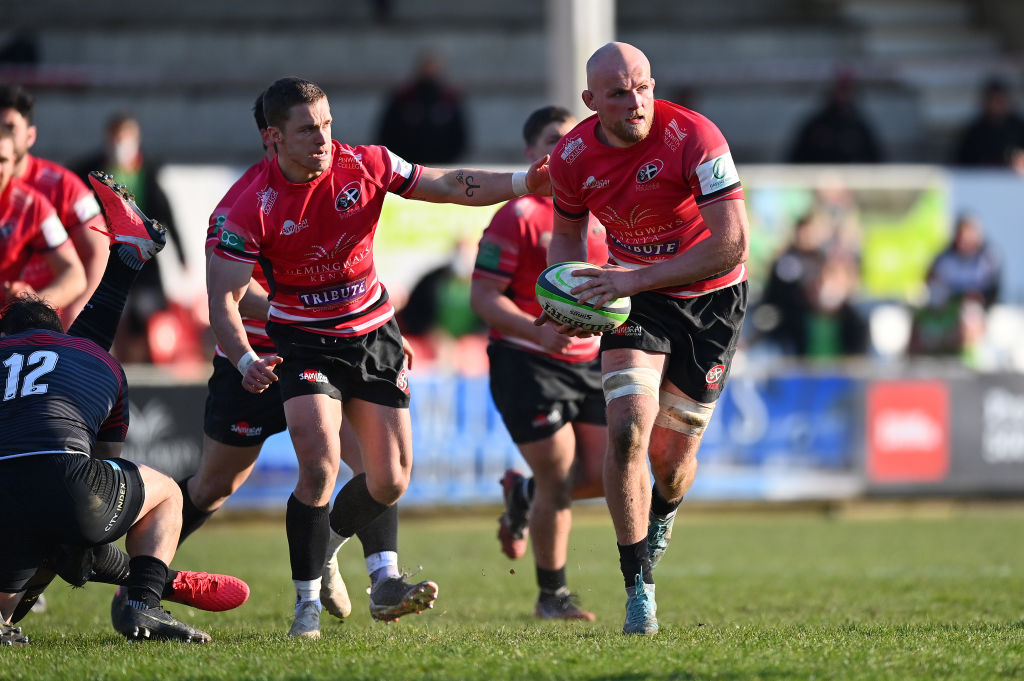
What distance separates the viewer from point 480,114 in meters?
19.2

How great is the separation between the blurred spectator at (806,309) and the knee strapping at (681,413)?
9384mm

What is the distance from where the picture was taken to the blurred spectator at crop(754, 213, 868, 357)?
1552 centimetres

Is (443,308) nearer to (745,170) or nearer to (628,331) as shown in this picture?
(745,170)

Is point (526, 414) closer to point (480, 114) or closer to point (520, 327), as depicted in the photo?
point (520, 327)

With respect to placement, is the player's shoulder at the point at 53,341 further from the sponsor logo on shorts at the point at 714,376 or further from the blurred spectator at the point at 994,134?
the blurred spectator at the point at 994,134

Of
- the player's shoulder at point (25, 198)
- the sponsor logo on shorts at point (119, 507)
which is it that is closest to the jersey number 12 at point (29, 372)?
the sponsor logo on shorts at point (119, 507)

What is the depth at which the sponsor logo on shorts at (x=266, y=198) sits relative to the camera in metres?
6.14

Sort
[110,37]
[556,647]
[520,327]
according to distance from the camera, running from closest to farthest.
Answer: [556,647] → [520,327] → [110,37]

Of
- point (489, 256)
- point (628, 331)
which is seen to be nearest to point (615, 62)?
point (628, 331)

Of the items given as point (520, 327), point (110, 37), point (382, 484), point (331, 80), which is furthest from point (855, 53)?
point (382, 484)

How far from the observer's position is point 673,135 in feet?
20.2

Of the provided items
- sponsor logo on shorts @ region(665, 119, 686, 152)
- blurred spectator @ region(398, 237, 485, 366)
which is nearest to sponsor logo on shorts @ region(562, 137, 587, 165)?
sponsor logo on shorts @ region(665, 119, 686, 152)

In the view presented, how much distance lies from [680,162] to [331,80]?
13128mm

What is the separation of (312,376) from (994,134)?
13652 mm
